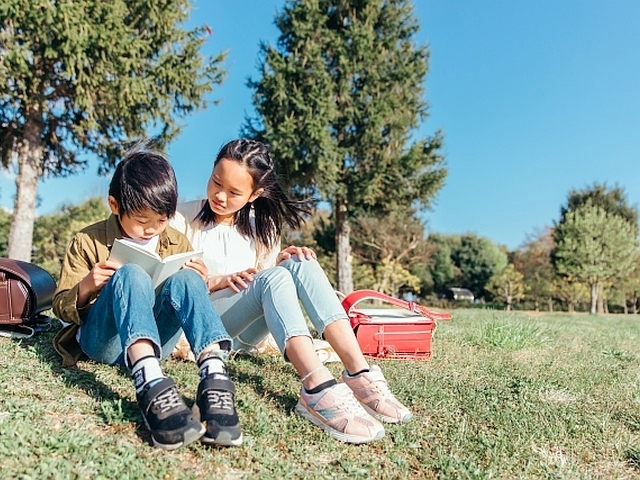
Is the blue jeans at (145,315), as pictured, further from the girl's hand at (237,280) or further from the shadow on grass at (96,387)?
the girl's hand at (237,280)

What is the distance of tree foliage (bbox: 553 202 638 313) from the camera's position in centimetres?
2039

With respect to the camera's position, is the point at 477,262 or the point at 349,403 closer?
the point at 349,403

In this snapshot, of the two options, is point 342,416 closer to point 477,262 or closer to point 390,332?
point 390,332

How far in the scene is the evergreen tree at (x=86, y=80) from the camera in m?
7.95

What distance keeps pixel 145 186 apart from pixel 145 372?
72cm

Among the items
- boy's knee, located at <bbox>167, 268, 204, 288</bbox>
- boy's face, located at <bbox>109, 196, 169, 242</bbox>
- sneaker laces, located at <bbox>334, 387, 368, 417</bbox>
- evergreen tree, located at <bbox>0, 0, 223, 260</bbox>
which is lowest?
sneaker laces, located at <bbox>334, 387, 368, 417</bbox>

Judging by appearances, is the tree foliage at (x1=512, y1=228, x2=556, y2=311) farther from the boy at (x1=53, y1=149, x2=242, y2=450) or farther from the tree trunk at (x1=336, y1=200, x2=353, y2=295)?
the boy at (x1=53, y1=149, x2=242, y2=450)

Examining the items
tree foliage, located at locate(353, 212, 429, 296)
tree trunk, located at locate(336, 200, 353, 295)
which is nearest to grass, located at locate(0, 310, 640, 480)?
tree trunk, located at locate(336, 200, 353, 295)

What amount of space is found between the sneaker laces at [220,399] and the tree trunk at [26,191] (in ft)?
29.7

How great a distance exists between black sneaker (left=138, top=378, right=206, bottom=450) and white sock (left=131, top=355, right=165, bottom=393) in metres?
0.03

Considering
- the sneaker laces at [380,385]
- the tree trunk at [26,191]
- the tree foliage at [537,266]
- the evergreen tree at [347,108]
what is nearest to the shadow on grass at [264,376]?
the sneaker laces at [380,385]

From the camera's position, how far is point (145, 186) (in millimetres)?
1939

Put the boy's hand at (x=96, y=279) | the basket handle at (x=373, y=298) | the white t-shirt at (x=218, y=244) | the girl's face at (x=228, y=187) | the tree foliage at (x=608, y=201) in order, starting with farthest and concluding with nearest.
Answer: the tree foliage at (x=608, y=201) < the basket handle at (x=373, y=298) < the white t-shirt at (x=218, y=244) < the girl's face at (x=228, y=187) < the boy's hand at (x=96, y=279)

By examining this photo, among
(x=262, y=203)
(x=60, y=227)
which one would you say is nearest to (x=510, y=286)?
(x=60, y=227)
